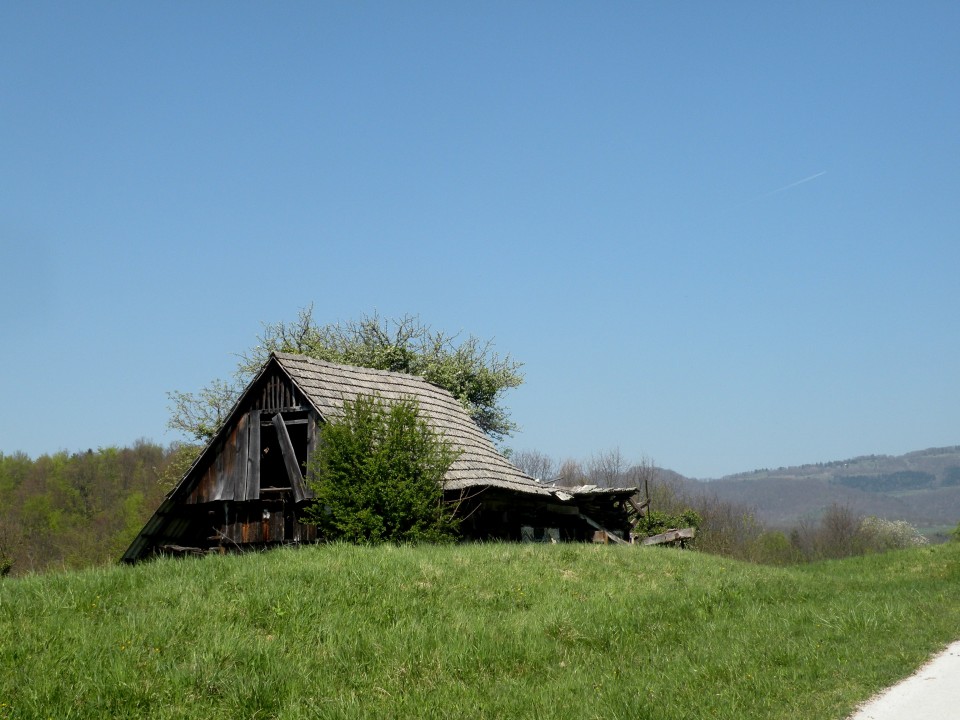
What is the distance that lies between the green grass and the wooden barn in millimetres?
7820

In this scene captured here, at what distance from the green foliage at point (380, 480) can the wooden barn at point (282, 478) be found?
4.60 ft

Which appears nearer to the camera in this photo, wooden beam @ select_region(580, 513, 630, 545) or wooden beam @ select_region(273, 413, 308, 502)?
wooden beam @ select_region(273, 413, 308, 502)

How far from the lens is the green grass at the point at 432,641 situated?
→ 28.4ft

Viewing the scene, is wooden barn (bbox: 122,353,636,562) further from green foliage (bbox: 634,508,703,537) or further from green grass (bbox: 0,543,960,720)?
green foliage (bbox: 634,508,703,537)

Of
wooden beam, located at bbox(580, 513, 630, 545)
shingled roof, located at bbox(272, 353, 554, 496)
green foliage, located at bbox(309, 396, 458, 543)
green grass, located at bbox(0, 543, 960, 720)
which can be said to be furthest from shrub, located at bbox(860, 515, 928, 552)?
green grass, located at bbox(0, 543, 960, 720)

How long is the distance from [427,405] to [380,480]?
736 centimetres

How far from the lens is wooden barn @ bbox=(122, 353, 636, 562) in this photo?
912 inches

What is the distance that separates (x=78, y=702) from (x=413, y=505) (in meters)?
11.3

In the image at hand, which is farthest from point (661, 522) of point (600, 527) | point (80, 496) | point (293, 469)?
point (80, 496)

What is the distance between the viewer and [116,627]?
397 inches

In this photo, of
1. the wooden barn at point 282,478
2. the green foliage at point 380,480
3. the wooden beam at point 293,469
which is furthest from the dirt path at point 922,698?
the wooden beam at point 293,469

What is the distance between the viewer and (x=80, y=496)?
271ft

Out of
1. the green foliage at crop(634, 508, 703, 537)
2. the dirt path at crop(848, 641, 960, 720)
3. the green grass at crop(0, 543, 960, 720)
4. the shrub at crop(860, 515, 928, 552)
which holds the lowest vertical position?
the shrub at crop(860, 515, 928, 552)

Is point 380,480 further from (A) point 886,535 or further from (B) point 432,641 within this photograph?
(A) point 886,535
